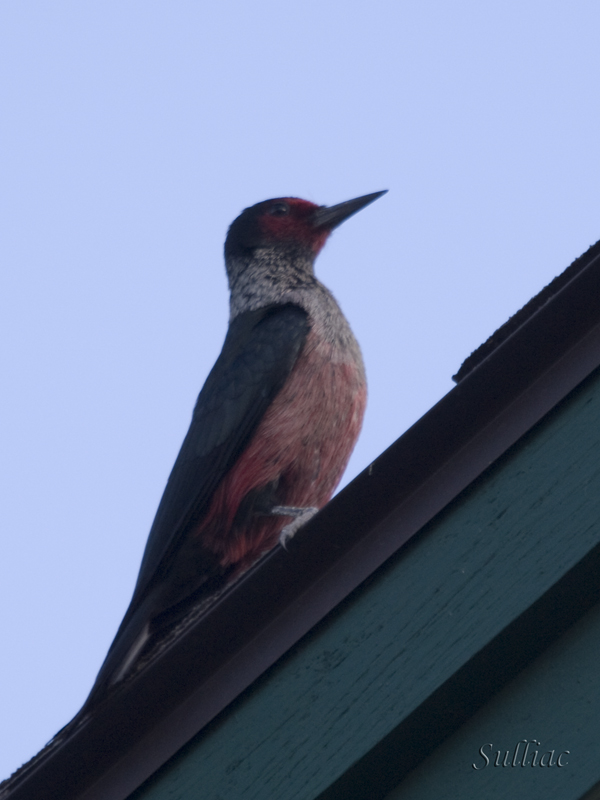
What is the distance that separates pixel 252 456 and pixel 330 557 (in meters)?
2.13

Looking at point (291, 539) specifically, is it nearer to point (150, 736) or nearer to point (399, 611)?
point (399, 611)

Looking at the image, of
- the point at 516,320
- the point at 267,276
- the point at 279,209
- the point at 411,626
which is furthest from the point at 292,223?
the point at 411,626

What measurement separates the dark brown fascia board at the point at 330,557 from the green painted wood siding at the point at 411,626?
4 cm

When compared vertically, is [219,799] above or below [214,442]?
below

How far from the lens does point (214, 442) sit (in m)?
4.39

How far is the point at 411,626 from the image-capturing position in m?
2.06

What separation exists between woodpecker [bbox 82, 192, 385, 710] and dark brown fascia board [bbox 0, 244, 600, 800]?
1.47 metres

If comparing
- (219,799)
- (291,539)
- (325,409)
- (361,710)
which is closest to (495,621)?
(361,710)

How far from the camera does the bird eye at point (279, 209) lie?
643cm

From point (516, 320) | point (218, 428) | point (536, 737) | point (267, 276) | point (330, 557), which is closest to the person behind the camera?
point (536, 737)

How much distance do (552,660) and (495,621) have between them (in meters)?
0.16

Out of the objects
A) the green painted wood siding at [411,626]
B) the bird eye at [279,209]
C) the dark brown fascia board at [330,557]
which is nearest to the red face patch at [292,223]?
the bird eye at [279,209]

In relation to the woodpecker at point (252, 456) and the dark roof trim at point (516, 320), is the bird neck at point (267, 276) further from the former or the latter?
the dark roof trim at point (516, 320)

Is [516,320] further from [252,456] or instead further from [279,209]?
[279,209]
